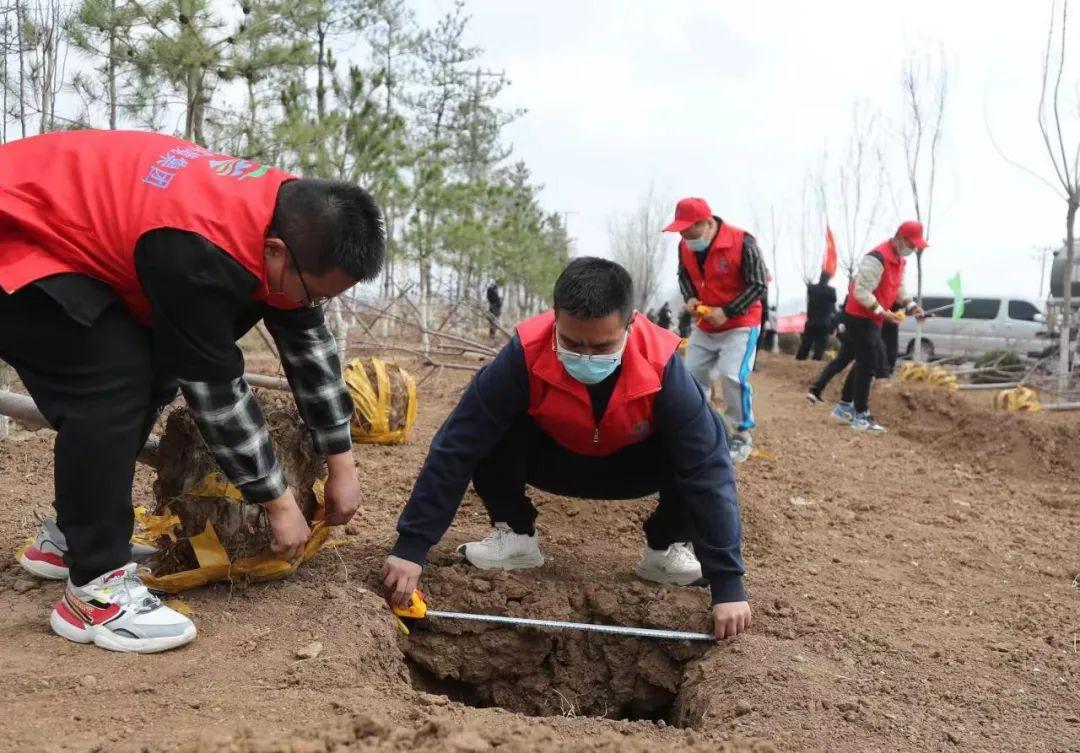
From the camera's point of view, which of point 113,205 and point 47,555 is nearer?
point 113,205

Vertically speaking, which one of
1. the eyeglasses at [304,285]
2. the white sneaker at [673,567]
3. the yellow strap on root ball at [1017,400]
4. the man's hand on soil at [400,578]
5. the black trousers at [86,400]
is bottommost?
the yellow strap on root ball at [1017,400]

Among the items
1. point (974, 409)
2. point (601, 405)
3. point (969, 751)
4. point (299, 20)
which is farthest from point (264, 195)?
point (974, 409)

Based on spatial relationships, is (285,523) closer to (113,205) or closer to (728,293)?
(113,205)

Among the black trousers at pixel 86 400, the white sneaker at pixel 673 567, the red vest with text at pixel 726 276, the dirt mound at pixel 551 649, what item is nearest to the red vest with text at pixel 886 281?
the red vest with text at pixel 726 276

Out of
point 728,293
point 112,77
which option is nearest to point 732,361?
point 728,293

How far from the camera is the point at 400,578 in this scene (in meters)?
2.53

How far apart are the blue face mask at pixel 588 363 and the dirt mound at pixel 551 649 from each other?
2.73 feet

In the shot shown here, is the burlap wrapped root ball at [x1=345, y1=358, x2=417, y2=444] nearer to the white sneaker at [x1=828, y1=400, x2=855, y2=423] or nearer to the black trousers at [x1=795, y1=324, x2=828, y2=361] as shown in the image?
the white sneaker at [x1=828, y1=400, x2=855, y2=423]

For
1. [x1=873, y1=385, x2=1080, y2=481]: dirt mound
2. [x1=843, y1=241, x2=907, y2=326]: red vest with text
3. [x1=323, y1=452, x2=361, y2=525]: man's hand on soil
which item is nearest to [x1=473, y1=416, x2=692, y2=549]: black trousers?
[x1=323, y1=452, x2=361, y2=525]: man's hand on soil

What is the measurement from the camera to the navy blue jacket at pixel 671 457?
8.04 ft

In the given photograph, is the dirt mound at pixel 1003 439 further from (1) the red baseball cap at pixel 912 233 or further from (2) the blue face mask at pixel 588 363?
(2) the blue face mask at pixel 588 363

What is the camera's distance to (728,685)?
2314 millimetres

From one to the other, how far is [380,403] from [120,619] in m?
3.00

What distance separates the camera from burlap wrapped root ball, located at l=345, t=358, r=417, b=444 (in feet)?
16.7
